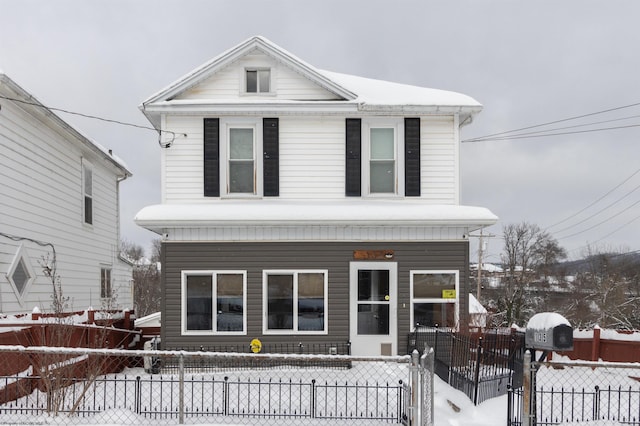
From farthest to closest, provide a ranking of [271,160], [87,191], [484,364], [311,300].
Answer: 1. [87,191]
2. [271,160]
3. [311,300]
4. [484,364]

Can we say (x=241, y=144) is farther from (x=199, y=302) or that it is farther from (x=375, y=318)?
(x=375, y=318)

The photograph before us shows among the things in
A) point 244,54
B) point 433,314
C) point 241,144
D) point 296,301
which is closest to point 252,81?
point 244,54

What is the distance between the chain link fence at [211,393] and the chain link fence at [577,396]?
1.19 m

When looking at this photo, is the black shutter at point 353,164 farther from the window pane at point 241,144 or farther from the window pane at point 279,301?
the window pane at point 279,301

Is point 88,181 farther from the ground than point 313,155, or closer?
closer

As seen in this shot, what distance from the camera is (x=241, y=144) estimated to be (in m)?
11.9

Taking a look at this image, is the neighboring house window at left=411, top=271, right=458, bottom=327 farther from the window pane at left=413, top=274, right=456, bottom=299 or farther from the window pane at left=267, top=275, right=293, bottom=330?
the window pane at left=267, top=275, right=293, bottom=330

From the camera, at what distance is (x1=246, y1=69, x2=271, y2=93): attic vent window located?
1228 centimetres

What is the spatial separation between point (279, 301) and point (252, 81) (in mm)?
5826

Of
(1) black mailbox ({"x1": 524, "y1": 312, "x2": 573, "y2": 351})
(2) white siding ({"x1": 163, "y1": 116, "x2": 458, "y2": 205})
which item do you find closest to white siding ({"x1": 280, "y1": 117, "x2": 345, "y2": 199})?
(2) white siding ({"x1": 163, "y1": 116, "x2": 458, "y2": 205})

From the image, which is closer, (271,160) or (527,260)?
(271,160)

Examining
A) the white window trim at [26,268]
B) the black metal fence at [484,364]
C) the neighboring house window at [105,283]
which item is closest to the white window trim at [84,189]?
the neighboring house window at [105,283]

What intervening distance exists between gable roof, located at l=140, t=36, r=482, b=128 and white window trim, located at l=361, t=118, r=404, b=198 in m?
0.31

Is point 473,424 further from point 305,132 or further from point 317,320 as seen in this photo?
point 305,132
